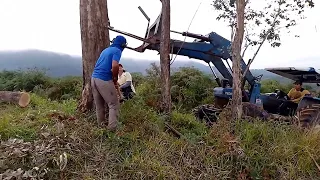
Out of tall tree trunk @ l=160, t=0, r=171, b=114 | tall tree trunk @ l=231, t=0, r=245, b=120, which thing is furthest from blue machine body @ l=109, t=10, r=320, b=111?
tall tree trunk @ l=231, t=0, r=245, b=120

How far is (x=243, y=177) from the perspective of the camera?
548cm

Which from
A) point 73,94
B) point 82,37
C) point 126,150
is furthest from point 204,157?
point 73,94

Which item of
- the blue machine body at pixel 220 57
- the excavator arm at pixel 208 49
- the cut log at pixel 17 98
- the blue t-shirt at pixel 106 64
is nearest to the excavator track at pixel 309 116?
the blue machine body at pixel 220 57

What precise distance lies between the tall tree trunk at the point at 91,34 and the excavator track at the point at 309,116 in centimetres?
381

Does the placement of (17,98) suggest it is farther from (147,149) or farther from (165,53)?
(147,149)

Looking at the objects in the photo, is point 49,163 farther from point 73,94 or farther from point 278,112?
point 73,94

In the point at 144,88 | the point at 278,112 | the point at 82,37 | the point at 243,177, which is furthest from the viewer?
the point at 144,88

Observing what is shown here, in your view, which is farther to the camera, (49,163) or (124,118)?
(124,118)

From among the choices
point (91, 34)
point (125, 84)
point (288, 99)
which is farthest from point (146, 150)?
point (288, 99)

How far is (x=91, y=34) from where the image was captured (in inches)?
280

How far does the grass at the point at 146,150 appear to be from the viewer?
5117mm

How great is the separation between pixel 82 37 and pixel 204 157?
10.5 feet

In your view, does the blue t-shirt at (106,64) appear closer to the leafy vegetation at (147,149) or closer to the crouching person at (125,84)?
the leafy vegetation at (147,149)

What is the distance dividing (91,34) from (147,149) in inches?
101
